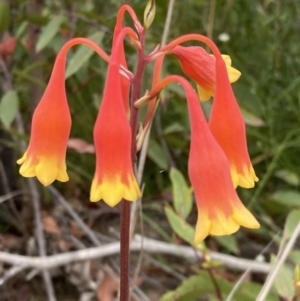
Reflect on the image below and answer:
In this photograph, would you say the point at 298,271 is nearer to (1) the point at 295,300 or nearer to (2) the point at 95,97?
(1) the point at 295,300

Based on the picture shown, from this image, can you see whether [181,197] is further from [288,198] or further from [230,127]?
[230,127]

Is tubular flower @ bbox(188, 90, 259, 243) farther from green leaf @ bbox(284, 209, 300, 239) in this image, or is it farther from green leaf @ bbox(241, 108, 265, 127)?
green leaf @ bbox(241, 108, 265, 127)

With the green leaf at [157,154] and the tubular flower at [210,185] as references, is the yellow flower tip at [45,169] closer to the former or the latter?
the tubular flower at [210,185]

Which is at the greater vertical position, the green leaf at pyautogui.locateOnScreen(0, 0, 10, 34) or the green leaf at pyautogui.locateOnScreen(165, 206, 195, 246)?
the green leaf at pyautogui.locateOnScreen(0, 0, 10, 34)

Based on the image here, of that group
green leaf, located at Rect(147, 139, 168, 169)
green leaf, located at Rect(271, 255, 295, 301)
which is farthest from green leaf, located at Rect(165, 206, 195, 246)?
green leaf, located at Rect(147, 139, 168, 169)

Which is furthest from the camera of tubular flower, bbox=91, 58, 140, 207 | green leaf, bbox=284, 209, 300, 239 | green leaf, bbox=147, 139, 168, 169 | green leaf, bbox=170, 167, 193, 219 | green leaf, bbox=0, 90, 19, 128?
green leaf, bbox=147, 139, 168, 169

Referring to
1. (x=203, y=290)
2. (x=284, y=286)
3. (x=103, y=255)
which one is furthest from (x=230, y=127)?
(x=103, y=255)
